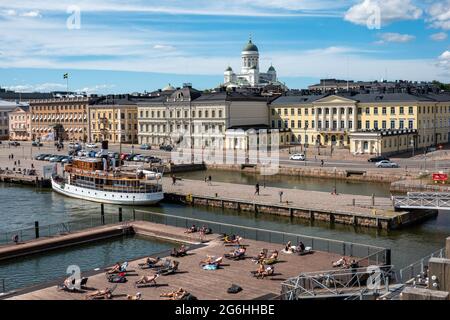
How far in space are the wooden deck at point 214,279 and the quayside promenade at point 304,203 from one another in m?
8.81

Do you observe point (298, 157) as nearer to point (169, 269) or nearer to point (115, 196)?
point (115, 196)

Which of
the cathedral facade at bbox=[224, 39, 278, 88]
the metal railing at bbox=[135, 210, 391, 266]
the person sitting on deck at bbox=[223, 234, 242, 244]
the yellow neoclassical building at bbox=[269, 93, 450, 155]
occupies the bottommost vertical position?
the metal railing at bbox=[135, 210, 391, 266]

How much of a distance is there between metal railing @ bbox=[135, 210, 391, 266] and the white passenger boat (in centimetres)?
610

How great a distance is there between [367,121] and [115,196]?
1470 inches

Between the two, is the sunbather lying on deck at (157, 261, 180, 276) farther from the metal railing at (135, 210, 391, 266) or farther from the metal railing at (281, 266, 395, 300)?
the metal railing at (135, 210, 391, 266)

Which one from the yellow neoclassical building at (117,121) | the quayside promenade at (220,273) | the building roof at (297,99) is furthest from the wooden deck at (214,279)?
the yellow neoclassical building at (117,121)

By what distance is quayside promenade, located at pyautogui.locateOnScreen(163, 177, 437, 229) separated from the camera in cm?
3189

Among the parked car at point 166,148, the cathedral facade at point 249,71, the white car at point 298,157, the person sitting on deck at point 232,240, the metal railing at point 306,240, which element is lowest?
the metal railing at point 306,240

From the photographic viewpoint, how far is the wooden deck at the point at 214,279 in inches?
736

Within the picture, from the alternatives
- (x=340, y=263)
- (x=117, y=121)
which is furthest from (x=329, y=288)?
(x=117, y=121)

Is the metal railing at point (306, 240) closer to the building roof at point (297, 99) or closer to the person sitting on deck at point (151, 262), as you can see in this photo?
the person sitting on deck at point (151, 262)

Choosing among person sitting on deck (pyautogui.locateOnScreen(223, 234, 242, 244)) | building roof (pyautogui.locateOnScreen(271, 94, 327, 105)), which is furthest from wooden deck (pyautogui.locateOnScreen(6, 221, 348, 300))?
Answer: building roof (pyautogui.locateOnScreen(271, 94, 327, 105))

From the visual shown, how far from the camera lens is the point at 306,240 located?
2745 centimetres
